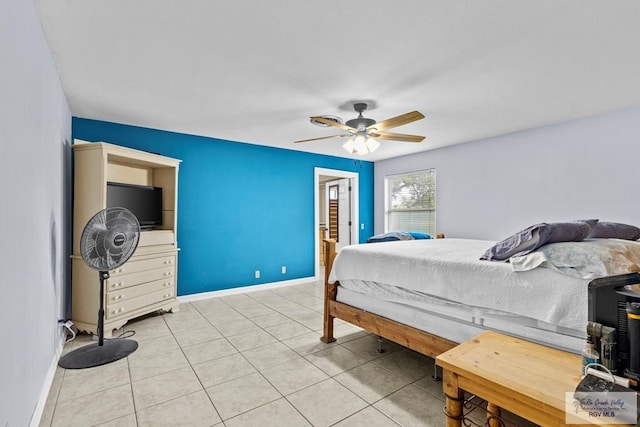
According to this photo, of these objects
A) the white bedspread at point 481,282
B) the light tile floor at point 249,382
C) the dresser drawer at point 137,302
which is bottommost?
the light tile floor at point 249,382

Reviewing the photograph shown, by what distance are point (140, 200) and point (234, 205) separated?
129 cm

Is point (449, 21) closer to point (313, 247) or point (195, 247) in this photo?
point (195, 247)

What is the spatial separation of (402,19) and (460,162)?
342 centimetres

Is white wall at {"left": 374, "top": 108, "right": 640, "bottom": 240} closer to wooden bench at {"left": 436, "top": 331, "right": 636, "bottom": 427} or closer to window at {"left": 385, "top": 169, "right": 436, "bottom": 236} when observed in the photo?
window at {"left": 385, "top": 169, "right": 436, "bottom": 236}

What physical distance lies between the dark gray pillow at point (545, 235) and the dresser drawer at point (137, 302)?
3364mm

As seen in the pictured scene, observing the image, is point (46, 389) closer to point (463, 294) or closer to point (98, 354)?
point (98, 354)

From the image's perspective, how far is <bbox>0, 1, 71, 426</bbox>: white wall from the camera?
128cm

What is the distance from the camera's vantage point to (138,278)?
326cm

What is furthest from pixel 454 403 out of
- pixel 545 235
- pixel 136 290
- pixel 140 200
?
pixel 140 200

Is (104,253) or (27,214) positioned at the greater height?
(27,214)

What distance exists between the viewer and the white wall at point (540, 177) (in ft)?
10.5

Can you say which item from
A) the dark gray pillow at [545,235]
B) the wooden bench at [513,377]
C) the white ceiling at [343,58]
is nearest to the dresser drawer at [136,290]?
the white ceiling at [343,58]

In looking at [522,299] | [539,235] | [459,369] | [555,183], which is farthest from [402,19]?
[555,183]

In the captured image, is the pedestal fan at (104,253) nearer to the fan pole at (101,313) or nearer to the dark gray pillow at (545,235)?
the fan pole at (101,313)
